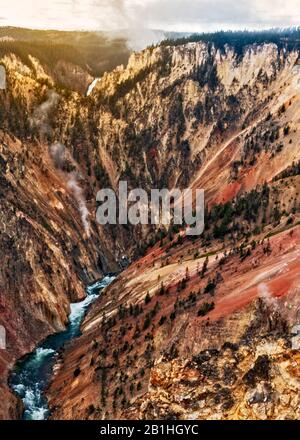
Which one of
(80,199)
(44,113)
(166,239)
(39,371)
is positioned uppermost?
(44,113)

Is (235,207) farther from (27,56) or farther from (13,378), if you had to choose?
(27,56)

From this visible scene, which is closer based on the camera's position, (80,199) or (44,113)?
(80,199)

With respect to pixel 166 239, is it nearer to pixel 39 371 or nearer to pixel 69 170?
pixel 69 170

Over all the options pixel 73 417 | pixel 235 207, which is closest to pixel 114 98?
pixel 235 207

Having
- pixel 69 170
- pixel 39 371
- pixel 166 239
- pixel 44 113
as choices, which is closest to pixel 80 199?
pixel 69 170

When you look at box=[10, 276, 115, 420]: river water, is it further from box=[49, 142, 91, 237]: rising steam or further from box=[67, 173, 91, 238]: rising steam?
box=[49, 142, 91, 237]: rising steam
